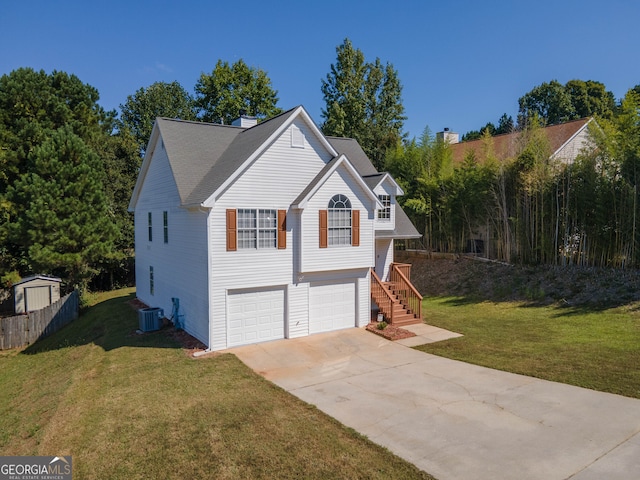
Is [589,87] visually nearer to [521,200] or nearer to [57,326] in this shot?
[521,200]

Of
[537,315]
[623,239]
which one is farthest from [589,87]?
[537,315]

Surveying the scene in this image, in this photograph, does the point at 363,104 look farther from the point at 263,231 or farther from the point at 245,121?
the point at 263,231

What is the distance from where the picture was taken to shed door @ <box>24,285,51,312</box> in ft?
65.5

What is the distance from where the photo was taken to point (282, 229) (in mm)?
13406

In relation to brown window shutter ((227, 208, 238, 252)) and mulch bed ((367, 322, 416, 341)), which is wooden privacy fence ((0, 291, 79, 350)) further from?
mulch bed ((367, 322, 416, 341))

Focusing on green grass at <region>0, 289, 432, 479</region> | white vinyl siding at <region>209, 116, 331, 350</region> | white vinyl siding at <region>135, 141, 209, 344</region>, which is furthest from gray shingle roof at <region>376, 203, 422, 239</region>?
green grass at <region>0, 289, 432, 479</region>

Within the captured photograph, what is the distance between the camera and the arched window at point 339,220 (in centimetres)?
1414

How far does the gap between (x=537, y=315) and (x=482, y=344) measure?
4.58 m

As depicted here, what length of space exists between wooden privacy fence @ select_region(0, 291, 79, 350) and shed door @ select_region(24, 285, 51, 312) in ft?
4.87

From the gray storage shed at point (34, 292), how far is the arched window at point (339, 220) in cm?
1470

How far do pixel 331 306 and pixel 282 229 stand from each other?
3.32 meters

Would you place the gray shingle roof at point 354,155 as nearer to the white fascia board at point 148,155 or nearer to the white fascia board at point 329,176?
the white fascia board at point 329,176

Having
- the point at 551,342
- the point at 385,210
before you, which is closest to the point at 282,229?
the point at 385,210

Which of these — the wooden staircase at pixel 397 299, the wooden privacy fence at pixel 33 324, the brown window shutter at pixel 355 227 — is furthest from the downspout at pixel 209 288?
the wooden privacy fence at pixel 33 324
